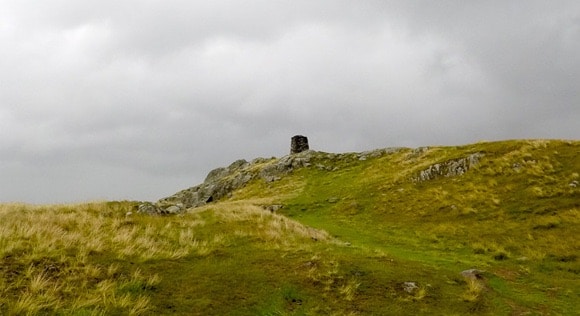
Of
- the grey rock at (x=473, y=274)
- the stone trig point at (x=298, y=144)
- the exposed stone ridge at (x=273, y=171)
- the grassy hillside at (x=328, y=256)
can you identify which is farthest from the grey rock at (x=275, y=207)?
the stone trig point at (x=298, y=144)

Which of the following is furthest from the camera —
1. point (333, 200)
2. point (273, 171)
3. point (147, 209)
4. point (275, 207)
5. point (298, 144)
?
point (298, 144)

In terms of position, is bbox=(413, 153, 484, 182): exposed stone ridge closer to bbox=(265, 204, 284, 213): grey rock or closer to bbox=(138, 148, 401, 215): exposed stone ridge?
bbox=(265, 204, 284, 213): grey rock

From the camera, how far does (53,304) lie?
407 inches

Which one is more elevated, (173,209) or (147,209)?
(147,209)

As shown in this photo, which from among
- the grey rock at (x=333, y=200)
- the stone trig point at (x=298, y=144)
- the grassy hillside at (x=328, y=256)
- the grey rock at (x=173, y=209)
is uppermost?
the stone trig point at (x=298, y=144)

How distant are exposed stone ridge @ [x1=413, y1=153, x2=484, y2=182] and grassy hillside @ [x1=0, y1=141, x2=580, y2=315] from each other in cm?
333

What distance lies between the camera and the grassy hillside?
38.9 feet

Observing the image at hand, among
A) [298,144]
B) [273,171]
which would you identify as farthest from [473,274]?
[298,144]

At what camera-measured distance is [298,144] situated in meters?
82.0

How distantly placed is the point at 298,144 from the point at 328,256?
2586 inches

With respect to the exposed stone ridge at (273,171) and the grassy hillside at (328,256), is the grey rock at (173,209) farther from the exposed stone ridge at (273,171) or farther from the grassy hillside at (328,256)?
the exposed stone ridge at (273,171)

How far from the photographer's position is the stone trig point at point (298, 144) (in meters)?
81.6

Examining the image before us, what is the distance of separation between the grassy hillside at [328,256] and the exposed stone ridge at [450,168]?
3.33 m

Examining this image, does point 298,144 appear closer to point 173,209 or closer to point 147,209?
point 173,209
